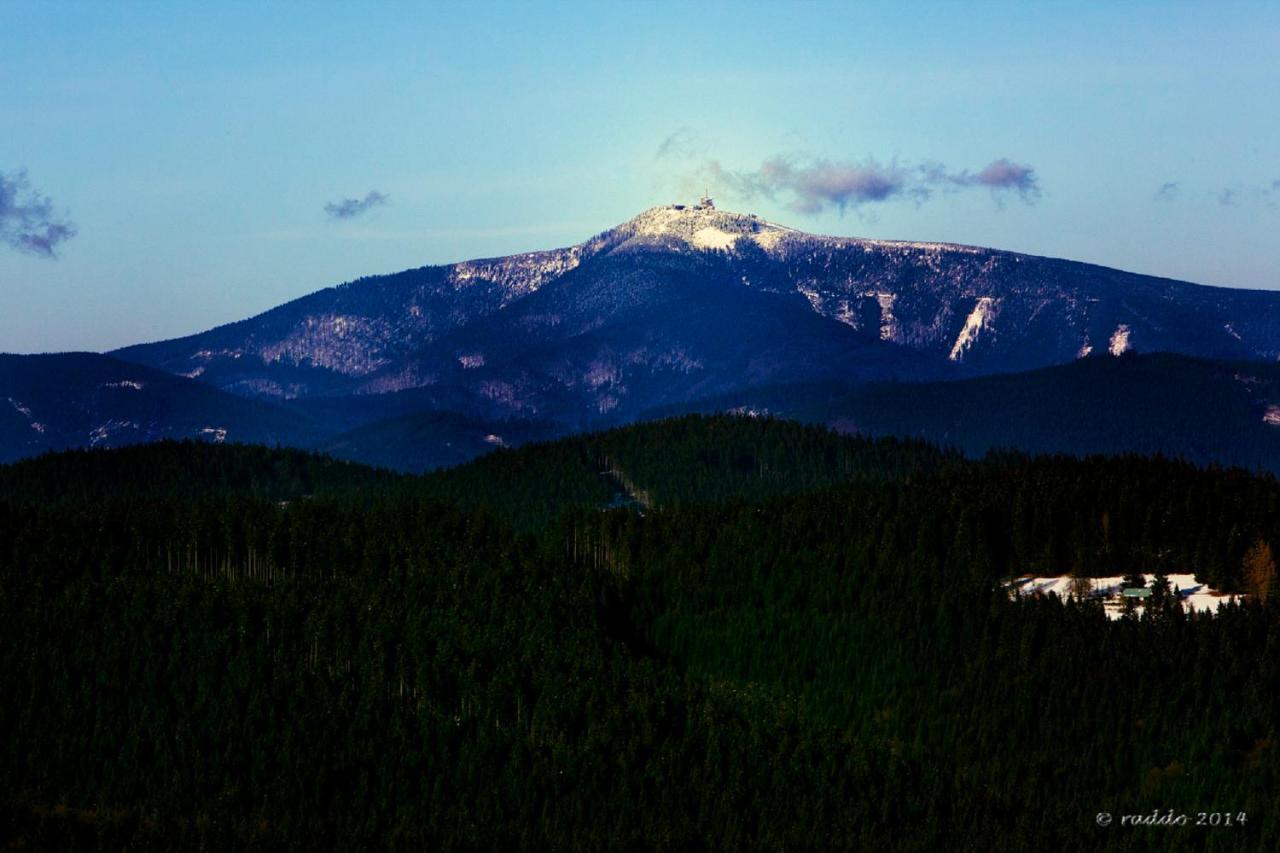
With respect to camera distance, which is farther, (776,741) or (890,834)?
(776,741)

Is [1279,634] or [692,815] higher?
[1279,634]

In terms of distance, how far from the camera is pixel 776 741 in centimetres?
19038

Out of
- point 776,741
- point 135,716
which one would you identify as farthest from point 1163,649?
point 135,716

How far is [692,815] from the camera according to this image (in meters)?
173

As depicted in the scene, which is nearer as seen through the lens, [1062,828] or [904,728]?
[1062,828]

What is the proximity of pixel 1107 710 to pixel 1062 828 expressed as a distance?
3676 cm

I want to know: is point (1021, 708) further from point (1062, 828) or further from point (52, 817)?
point (52, 817)

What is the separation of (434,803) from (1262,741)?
3255 inches

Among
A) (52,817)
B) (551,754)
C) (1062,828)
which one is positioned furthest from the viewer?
(551,754)

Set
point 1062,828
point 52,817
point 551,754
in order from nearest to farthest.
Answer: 1. point 1062,828
2. point 52,817
3. point 551,754

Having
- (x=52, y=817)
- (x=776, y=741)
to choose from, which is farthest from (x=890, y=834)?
(x=52, y=817)

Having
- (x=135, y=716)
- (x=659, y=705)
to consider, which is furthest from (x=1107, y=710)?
(x=135, y=716)

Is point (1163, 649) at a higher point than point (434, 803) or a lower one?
higher

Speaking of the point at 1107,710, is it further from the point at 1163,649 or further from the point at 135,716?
the point at 135,716
